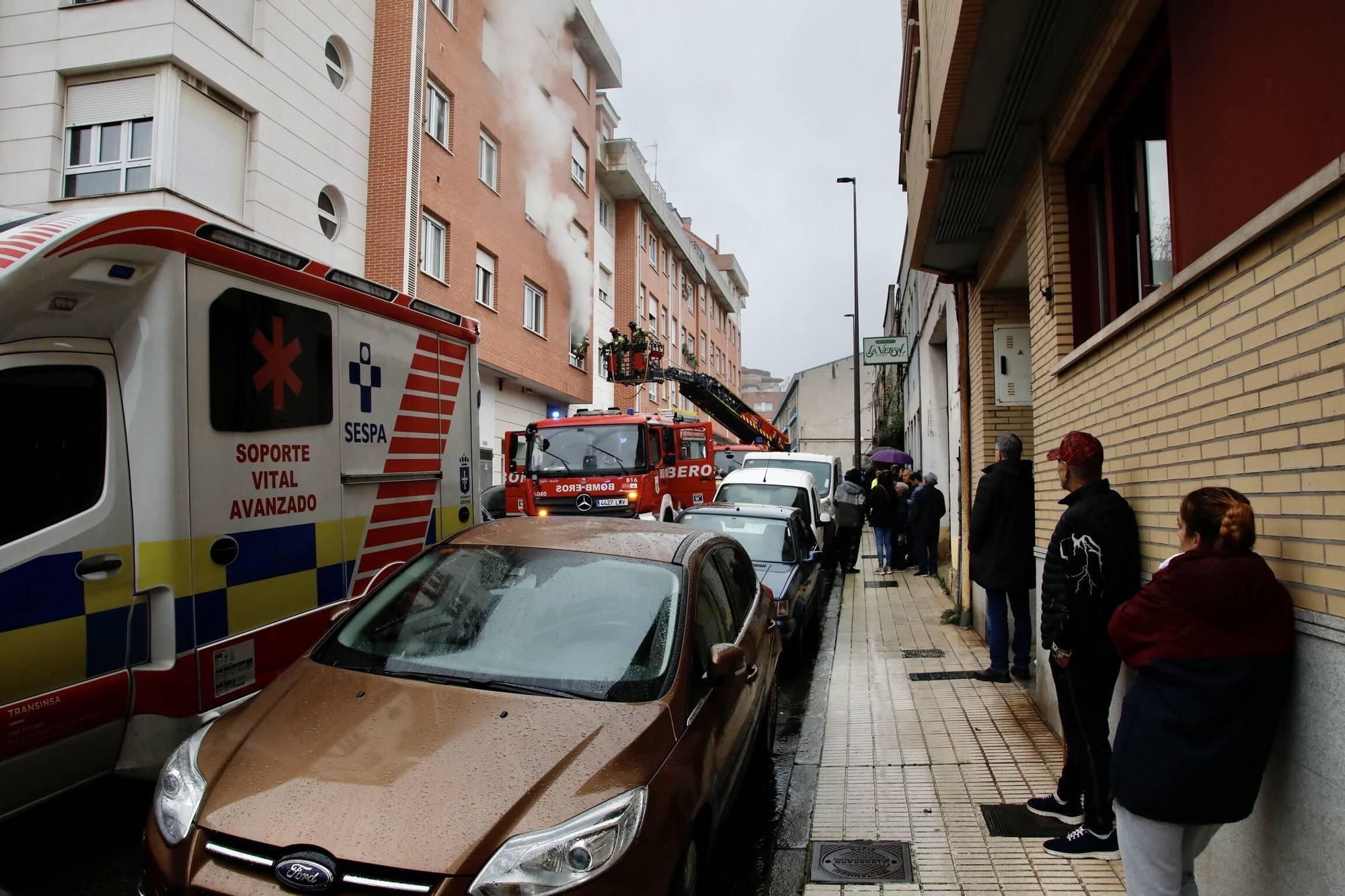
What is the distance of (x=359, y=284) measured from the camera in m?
5.28

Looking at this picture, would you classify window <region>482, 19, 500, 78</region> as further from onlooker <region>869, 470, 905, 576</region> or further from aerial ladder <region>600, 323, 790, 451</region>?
onlooker <region>869, 470, 905, 576</region>

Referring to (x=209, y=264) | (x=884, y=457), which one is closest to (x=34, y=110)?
(x=209, y=264)

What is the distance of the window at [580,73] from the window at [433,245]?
1008 cm

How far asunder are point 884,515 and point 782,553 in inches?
251

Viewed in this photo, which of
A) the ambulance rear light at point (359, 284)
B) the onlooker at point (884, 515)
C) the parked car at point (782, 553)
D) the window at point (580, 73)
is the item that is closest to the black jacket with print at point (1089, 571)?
the parked car at point (782, 553)

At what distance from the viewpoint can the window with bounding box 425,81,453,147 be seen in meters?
17.2

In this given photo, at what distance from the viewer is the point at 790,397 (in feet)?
216

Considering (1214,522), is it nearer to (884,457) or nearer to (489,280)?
(884,457)

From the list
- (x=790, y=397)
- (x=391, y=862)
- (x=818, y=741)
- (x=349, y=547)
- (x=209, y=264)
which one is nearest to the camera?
(x=391, y=862)

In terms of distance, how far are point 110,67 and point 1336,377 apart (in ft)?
47.8

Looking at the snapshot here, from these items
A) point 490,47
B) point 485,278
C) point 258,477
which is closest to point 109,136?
point 485,278

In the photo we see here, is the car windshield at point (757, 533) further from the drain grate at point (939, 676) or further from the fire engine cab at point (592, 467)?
the fire engine cab at point (592, 467)

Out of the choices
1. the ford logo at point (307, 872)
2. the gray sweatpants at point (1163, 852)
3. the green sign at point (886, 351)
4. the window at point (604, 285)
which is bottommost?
the gray sweatpants at point (1163, 852)

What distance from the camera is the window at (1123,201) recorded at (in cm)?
433
